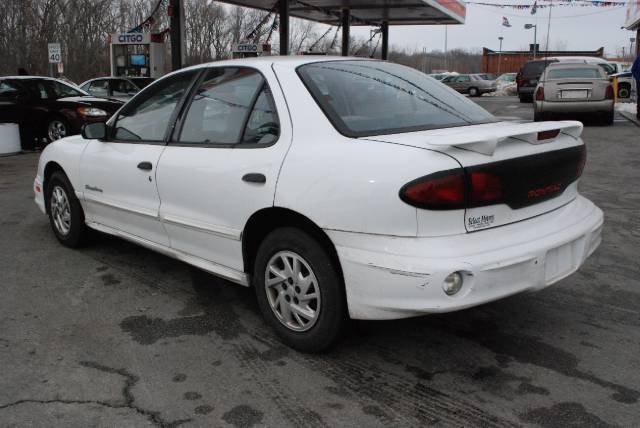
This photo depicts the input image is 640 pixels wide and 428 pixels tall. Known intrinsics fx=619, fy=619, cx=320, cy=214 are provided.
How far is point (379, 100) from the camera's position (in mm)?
3469

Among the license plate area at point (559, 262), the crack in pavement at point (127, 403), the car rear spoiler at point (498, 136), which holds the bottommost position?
the crack in pavement at point (127, 403)

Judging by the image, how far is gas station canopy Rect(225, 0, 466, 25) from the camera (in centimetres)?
2161

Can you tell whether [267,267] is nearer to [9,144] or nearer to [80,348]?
[80,348]

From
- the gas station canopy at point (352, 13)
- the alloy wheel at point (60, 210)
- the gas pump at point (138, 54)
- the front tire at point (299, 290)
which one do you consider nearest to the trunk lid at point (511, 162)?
the front tire at point (299, 290)

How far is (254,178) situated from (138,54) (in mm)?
17173

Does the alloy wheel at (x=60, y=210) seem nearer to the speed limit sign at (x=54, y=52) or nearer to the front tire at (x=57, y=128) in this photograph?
the front tire at (x=57, y=128)

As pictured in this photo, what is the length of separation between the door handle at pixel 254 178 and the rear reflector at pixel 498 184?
0.84 metres

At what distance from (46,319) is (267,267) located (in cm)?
148

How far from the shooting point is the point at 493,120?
12.4ft

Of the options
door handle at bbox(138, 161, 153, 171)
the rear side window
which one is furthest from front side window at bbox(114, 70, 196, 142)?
the rear side window

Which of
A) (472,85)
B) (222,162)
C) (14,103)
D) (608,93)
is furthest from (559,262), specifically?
(472,85)

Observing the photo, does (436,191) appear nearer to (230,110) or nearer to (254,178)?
(254,178)

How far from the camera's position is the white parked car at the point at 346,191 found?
108 inches

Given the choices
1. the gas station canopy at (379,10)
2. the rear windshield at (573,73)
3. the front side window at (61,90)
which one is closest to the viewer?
the front side window at (61,90)
